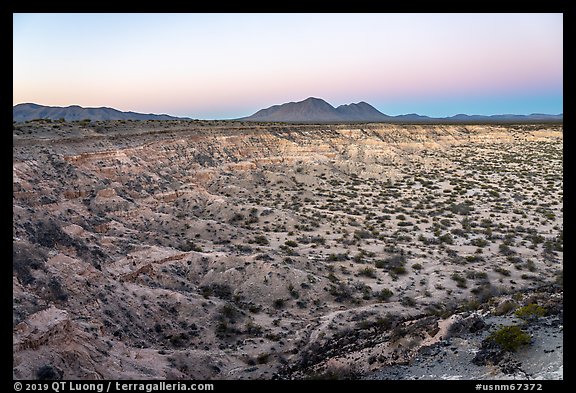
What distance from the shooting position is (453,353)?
8.52 m

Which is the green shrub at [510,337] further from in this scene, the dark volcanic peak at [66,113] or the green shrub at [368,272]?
the dark volcanic peak at [66,113]

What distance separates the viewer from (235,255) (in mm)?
17031

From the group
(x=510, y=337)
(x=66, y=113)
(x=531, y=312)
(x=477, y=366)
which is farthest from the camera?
(x=66, y=113)

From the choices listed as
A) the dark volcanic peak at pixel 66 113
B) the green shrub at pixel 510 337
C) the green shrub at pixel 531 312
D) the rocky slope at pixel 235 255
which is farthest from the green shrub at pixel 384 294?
the dark volcanic peak at pixel 66 113

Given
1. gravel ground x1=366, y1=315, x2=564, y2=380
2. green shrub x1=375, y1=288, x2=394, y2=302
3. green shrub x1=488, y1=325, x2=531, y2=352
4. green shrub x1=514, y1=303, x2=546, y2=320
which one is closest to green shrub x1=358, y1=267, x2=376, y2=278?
green shrub x1=375, y1=288, x2=394, y2=302

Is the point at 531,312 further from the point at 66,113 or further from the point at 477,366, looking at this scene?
the point at 66,113

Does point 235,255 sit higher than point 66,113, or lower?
lower

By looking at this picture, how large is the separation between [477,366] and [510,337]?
1.08 meters

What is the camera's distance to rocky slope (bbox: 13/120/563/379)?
9789 millimetres

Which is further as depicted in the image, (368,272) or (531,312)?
(368,272)

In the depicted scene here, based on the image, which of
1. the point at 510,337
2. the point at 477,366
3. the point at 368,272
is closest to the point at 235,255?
the point at 368,272

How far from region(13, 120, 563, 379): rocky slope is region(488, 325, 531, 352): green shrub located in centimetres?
168

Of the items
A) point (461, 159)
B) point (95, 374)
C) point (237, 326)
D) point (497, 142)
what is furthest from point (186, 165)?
point (497, 142)
